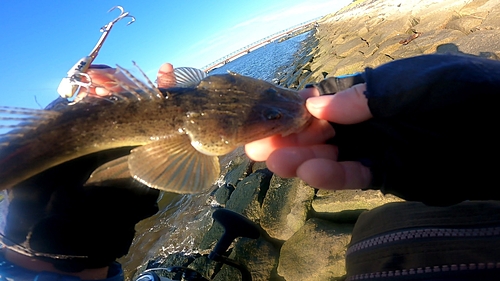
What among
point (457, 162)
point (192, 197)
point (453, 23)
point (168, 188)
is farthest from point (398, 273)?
point (453, 23)

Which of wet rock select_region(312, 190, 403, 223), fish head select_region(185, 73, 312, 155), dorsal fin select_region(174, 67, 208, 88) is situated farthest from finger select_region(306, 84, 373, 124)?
wet rock select_region(312, 190, 403, 223)

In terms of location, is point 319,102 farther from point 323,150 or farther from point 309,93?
point 309,93

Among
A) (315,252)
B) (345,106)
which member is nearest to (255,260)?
(315,252)

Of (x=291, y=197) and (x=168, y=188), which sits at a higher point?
(x=168, y=188)

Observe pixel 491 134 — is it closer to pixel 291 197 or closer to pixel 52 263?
pixel 291 197

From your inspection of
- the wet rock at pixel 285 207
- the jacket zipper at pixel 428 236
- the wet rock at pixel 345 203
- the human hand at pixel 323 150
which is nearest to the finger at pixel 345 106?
the human hand at pixel 323 150

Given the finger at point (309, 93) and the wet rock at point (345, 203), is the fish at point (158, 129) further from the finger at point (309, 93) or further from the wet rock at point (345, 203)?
the wet rock at point (345, 203)

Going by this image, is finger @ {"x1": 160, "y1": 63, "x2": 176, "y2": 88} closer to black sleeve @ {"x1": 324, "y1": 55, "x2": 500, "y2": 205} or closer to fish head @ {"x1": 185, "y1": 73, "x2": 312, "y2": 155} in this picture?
fish head @ {"x1": 185, "y1": 73, "x2": 312, "y2": 155}
